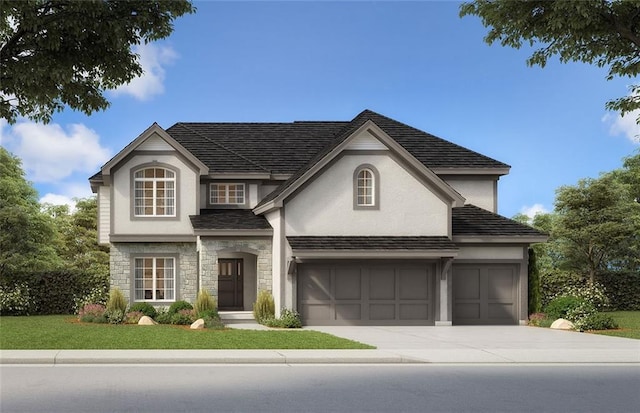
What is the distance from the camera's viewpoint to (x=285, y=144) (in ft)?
115

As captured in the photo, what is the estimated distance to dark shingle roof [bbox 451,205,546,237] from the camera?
27.8 metres

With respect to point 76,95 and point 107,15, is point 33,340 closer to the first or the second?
point 76,95

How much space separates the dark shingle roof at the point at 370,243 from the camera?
25.9m

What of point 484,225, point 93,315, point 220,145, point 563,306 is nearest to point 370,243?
point 484,225

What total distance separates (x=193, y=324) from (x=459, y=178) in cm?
1369

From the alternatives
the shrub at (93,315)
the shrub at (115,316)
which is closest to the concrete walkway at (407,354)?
the shrub at (115,316)

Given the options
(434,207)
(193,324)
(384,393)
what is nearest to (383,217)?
(434,207)

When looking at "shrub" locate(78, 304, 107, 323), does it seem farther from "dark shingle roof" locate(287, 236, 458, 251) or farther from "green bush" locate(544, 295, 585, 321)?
"green bush" locate(544, 295, 585, 321)

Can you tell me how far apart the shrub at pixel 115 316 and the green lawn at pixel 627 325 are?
16493 mm

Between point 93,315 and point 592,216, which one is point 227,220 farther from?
point 592,216

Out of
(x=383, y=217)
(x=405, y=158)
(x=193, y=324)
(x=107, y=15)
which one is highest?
(x=107, y=15)

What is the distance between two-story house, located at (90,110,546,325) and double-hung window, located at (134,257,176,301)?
0.04 metres

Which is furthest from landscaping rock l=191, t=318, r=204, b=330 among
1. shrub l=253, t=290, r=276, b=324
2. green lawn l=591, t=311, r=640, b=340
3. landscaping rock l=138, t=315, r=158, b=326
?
green lawn l=591, t=311, r=640, b=340

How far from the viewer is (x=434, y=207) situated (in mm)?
27312
